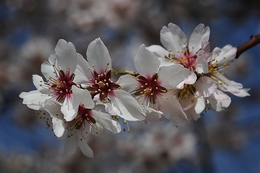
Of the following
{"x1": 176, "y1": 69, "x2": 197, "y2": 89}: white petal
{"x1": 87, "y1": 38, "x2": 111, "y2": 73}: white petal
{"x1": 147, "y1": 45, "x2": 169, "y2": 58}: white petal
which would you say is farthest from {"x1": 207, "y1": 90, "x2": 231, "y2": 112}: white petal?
{"x1": 87, "y1": 38, "x2": 111, "y2": 73}: white petal

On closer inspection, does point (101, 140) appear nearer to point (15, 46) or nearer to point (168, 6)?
point (15, 46)

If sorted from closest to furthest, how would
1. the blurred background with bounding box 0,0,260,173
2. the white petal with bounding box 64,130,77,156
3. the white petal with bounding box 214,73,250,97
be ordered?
the white petal with bounding box 64,130,77,156, the white petal with bounding box 214,73,250,97, the blurred background with bounding box 0,0,260,173

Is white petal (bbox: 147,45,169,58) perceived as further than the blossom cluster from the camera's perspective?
Yes

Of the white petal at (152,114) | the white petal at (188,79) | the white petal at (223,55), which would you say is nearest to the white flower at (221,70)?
the white petal at (223,55)

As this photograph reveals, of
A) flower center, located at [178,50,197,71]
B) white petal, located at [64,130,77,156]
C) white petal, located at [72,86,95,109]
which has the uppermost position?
flower center, located at [178,50,197,71]

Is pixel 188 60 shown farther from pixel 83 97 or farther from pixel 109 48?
pixel 109 48

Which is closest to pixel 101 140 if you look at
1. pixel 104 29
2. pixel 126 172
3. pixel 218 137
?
pixel 126 172

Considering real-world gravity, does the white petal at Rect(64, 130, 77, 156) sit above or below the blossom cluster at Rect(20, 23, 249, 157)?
below

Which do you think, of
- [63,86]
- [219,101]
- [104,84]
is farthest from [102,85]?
[219,101]

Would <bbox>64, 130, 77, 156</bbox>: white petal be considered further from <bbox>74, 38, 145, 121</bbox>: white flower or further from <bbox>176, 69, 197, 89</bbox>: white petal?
<bbox>176, 69, 197, 89</bbox>: white petal
